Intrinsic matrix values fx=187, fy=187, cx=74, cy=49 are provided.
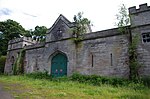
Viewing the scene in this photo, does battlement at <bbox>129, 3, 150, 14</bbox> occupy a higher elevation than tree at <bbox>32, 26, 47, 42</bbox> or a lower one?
lower

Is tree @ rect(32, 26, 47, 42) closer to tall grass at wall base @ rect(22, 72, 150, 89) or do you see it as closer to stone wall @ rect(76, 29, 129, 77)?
stone wall @ rect(76, 29, 129, 77)

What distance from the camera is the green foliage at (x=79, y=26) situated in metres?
19.0

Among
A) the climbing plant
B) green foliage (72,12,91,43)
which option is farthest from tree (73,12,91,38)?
the climbing plant

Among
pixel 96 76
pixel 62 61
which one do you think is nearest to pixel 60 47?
pixel 62 61

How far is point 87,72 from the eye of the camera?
17.5m

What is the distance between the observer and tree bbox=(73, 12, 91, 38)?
19.2 m

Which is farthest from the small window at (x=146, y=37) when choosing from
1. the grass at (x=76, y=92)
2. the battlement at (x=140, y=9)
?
the grass at (x=76, y=92)

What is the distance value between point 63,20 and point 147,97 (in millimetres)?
13640

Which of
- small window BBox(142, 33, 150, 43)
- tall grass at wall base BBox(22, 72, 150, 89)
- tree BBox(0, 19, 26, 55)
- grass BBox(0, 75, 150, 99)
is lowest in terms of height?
grass BBox(0, 75, 150, 99)

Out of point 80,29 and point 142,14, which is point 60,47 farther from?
point 142,14

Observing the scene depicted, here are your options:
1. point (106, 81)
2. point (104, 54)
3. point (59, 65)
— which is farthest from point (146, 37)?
point (59, 65)

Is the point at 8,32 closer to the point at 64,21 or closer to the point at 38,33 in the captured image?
the point at 38,33

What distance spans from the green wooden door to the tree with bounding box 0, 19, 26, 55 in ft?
64.2

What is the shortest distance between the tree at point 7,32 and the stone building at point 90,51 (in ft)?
47.4
